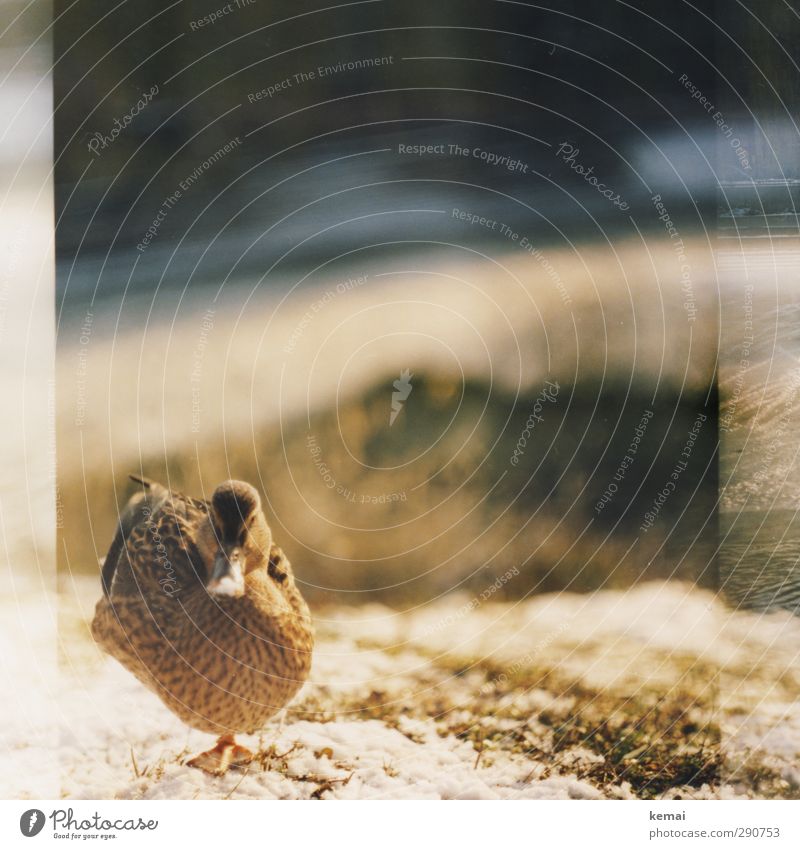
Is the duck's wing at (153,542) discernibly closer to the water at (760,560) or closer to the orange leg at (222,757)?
the orange leg at (222,757)

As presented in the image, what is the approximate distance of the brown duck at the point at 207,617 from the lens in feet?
3.91

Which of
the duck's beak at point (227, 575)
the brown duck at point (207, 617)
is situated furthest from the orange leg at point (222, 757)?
the duck's beak at point (227, 575)

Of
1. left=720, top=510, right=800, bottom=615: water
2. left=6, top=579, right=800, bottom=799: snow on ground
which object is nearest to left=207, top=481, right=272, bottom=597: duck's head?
left=6, top=579, right=800, bottom=799: snow on ground

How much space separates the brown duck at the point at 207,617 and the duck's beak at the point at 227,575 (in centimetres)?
1

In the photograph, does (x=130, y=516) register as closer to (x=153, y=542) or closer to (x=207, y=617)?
(x=153, y=542)

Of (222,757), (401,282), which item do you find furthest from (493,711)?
(401,282)

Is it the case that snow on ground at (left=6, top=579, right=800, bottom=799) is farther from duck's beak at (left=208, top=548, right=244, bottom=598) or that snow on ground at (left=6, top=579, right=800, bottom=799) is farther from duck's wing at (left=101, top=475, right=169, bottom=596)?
duck's beak at (left=208, top=548, right=244, bottom=598)

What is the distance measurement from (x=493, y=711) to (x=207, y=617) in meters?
0.50

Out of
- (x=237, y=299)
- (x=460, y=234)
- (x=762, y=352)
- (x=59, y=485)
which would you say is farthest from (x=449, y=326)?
(x=59, y=485)

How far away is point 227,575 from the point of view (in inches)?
45.1

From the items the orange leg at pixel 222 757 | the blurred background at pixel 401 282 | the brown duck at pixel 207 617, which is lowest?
the orange leg at pixel 222 757

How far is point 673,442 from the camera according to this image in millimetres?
1250

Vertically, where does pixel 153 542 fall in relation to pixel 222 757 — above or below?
above
